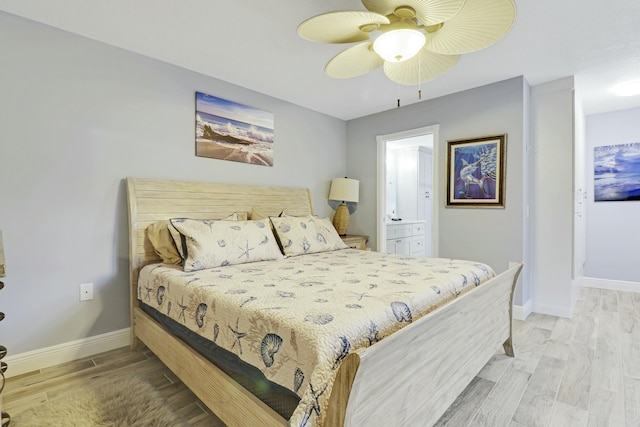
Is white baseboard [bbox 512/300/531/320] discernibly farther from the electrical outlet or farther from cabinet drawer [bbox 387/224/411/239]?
the electrical outlet

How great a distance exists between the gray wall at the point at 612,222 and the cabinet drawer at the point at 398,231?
240 cm

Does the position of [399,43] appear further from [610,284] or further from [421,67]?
[610,284]

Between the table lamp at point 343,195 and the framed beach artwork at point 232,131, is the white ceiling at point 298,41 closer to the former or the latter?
the framed beach artwork at point 232,131

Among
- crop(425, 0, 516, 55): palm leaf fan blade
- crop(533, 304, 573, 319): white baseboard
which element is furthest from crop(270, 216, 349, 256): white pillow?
crop(533, 304, 573, 319): white baseboard

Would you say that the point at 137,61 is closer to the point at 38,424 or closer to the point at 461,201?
the point at 38,424

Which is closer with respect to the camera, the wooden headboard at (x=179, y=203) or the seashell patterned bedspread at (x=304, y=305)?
the seashell patterned bedspread at (x=304, y=305)

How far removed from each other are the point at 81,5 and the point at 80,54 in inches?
17.4

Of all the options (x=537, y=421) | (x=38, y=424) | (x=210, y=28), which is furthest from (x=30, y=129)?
(x=537, y=421)

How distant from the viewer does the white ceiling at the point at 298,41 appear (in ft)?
6.34

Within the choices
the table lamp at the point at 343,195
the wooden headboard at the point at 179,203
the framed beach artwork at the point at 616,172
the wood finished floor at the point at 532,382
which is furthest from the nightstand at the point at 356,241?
the framed beach artwork at the point at 616,172

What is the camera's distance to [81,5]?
192 cm

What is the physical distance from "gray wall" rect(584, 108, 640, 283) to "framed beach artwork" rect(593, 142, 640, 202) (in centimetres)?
→ 6

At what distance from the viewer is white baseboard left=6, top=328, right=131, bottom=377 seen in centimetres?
202

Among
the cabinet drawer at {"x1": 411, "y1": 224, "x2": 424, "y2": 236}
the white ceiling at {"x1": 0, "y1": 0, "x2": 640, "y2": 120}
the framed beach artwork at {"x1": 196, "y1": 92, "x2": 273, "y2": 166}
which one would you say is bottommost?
the cabinet drawer at {"x1": 411, "y1": 224, "x2": 424, "y2": 236}
